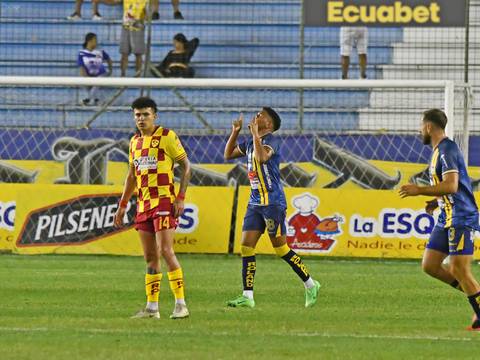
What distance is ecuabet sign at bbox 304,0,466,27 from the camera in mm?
20422

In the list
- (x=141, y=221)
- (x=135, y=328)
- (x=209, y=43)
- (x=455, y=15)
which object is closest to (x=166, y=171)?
(x=141, y=221)

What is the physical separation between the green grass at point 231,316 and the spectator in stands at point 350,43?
676 cm

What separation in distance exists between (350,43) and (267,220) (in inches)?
453

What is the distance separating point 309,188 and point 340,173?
0.94 m

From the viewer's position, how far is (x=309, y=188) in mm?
20516

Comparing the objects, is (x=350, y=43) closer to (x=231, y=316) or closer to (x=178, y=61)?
(x=178, y=61)

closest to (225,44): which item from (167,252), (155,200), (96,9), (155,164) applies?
(96,9)

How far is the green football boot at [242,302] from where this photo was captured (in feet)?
42.9

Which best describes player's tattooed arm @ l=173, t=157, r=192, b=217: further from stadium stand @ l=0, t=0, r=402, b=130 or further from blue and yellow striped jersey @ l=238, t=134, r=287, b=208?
stadium stand @ l=0, t=0, r=402, b=130

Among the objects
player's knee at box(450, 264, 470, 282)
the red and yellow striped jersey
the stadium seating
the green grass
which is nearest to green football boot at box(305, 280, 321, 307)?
the green grass

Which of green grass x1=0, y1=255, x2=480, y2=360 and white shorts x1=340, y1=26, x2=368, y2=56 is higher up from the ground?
white shorts x1=340, y1=26, x2=368, y2=56

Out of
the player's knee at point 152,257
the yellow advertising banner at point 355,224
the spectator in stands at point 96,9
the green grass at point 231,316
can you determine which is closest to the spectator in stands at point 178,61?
the spectator in stands at point 96,9

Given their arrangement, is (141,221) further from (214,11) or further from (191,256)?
(214,11)

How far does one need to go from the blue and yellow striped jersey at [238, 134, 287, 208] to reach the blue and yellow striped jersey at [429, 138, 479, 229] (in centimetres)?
277
